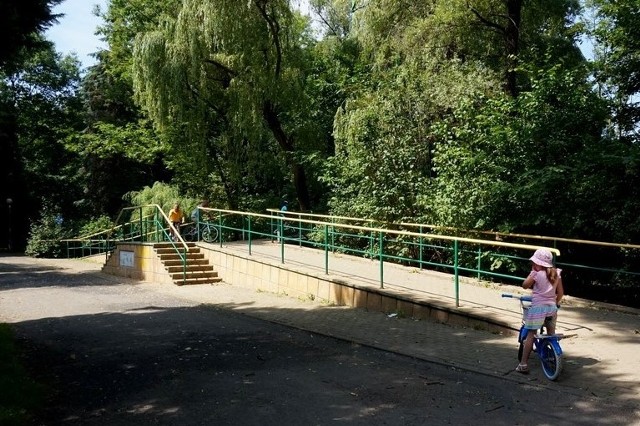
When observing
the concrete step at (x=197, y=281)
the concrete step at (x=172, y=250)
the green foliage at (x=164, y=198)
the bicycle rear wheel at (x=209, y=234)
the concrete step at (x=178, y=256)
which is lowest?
the concrete step at (x=197, y=281)

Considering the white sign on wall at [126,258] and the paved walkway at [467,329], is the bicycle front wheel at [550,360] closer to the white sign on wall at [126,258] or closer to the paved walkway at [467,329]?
the paved walkway at [467,329]

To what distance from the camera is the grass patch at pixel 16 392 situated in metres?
5.25

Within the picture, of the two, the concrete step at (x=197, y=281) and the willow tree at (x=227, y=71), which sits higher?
the willow tree at (x=227, y=71)

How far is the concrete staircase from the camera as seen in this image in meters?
15.8

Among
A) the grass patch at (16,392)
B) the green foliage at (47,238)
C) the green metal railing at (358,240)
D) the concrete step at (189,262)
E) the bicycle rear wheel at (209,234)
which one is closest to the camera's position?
the grass patch at (16,392)

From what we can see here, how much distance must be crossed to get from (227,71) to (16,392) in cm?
1605

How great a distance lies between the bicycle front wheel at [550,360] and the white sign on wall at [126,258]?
14719 millimetres

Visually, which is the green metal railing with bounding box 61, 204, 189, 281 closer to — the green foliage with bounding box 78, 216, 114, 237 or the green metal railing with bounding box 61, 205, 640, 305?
the green metal railing with bounding box 61, 205, 640, 305

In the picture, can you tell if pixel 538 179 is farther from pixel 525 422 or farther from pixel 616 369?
pixel 525 422

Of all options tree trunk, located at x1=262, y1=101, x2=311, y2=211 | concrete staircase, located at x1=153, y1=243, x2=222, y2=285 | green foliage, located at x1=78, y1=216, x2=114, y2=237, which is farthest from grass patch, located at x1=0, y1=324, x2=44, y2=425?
green foliage, located at x1=78, y1=216, x2=114, y2=237

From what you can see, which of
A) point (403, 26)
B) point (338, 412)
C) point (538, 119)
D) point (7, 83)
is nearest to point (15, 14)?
point (338, 412)

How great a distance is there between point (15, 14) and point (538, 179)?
9321 millimetres

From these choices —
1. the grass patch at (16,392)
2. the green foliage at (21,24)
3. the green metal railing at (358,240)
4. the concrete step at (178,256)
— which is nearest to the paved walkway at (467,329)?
the green metal railing at (358,240)

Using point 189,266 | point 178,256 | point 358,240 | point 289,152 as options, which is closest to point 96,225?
point 289,152
